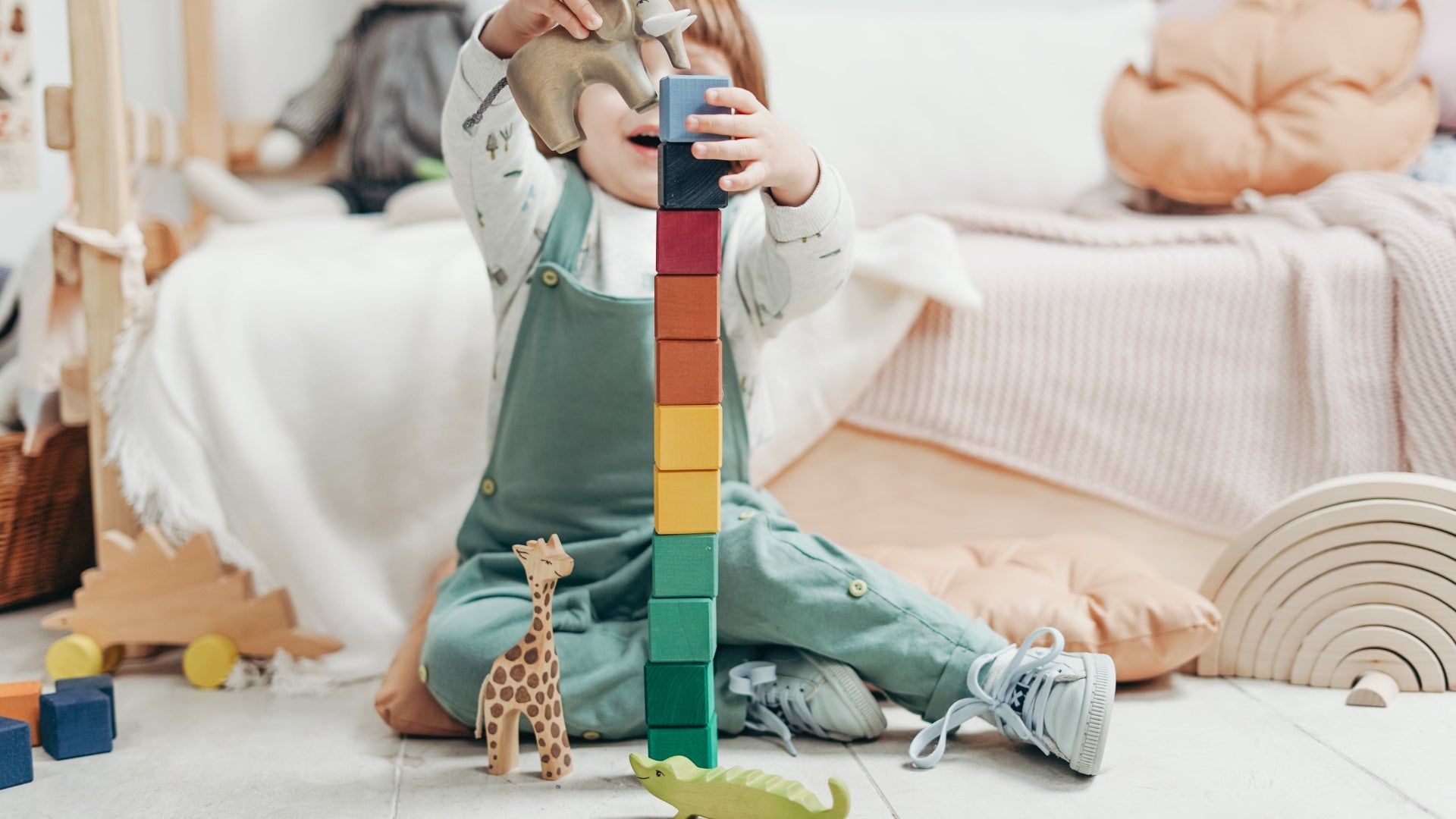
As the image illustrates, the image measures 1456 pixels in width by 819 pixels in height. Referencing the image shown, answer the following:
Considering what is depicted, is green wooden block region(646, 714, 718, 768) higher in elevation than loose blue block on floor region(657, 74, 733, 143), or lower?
lower

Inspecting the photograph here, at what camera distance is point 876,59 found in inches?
69.1

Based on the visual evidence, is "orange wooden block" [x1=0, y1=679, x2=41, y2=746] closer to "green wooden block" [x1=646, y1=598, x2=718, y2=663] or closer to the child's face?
"green wooden block" [x1=646, y1=598, x2=718, y2=663]

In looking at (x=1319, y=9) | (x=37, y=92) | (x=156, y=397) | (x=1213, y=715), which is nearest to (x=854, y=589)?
(x=1213, y=715)

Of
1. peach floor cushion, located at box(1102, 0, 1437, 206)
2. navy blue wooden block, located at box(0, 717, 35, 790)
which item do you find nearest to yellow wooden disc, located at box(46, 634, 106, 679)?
navy blue wooden block, located at box(0, 717, 35, 790)

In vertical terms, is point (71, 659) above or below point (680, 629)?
below

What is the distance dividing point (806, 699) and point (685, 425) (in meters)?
0.27

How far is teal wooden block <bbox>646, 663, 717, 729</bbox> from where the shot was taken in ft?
2.51

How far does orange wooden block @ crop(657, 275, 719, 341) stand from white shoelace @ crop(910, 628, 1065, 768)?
335 mm

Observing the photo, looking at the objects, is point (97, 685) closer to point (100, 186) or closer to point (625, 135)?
point (100, 186)

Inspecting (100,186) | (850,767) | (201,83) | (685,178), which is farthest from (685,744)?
(201,83)

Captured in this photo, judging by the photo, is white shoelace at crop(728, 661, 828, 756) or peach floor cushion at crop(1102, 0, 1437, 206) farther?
peach floor cushion at crop(1102, 0, 1437, 206)

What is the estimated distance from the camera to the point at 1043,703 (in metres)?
0.83

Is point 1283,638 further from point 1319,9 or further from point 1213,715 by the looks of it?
point 1319,9

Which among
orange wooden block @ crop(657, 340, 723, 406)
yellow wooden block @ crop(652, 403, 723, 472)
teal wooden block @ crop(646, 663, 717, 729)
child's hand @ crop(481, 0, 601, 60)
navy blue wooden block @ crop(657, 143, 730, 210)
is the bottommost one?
teal wooden block @ crop(646, 663, 717, 729)
